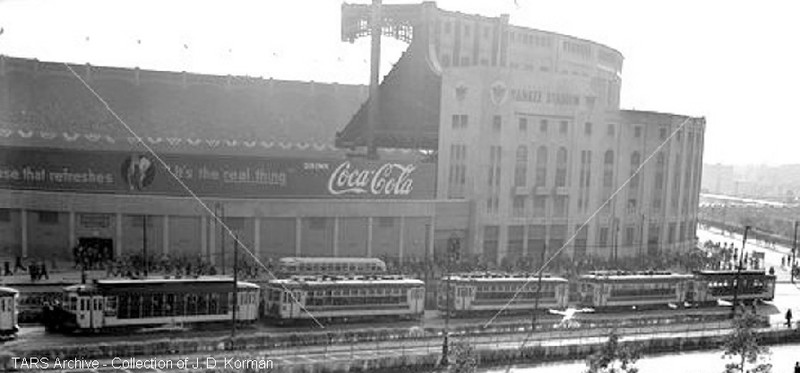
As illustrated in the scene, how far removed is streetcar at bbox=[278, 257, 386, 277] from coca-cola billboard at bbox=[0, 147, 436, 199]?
24.2 feet

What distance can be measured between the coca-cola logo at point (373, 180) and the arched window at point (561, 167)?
12.4 m

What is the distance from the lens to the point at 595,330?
3731 centimetres

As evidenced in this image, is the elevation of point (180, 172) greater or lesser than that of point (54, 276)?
greater

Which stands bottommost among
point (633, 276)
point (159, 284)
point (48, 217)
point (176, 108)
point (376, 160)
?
point (633, 276)

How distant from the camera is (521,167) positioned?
5762cm

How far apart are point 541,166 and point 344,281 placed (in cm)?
2585

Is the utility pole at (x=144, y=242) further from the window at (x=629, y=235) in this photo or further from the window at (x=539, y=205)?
the window at (x=629, y=235)

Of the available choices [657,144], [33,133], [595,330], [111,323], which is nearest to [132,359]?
[111,323]

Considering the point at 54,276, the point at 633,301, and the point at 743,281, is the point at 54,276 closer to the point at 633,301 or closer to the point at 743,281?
the point at 633,301

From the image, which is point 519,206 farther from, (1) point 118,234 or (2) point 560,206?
(1) point 118,234

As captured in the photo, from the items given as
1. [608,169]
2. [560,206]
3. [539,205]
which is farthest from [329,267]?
[608,169]

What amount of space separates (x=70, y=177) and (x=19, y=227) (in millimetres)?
4007

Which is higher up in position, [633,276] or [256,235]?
[256,235]

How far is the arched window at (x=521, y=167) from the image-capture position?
188 ft
